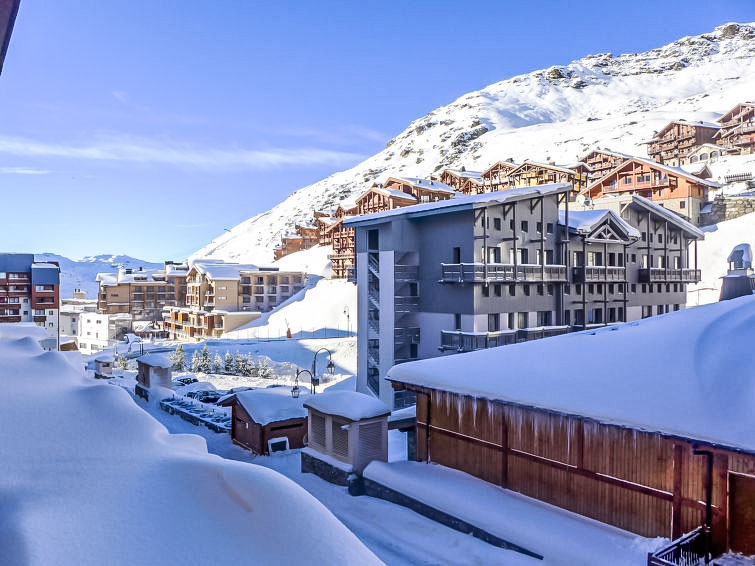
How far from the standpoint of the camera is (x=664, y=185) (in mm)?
67500

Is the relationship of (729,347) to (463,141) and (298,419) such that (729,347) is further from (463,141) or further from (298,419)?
(463,141)

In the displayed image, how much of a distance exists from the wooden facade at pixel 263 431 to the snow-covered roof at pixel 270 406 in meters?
0.21

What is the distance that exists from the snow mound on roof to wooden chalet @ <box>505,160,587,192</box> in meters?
85.4

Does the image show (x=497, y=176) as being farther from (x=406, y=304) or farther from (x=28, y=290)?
(x=28, y=290)

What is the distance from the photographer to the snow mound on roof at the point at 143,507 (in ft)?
11.5

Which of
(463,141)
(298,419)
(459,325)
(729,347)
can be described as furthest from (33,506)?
(463,141)

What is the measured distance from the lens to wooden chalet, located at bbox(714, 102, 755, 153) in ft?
276

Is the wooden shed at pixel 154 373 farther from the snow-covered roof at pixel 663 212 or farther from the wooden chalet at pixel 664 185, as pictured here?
the wooden chalet at pixel 664 185

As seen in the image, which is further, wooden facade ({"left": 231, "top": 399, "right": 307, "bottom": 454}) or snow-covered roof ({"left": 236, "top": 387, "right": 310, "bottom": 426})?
snow-covered roof ({"left": 236, "top": 387, "right": 310, "bottom": 426})

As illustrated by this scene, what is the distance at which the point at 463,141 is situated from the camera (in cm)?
15638

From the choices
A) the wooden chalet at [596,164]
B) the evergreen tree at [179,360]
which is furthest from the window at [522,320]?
the wooden chalet at [596,164]

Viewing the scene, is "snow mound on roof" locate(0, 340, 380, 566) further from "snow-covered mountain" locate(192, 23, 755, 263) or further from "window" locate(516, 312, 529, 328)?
"snow-covered mountain" locate(192, 23, 755, 263)

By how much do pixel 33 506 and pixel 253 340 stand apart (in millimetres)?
59424

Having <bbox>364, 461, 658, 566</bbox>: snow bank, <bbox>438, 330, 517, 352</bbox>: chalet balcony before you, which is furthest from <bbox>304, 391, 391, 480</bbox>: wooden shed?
<bbox>438, 330, 517, 352</bbox>: chalet balcony
